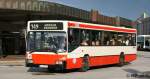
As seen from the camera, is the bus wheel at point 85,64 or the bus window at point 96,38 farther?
the bus window at point 96,38

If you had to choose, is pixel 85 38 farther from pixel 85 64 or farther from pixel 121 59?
pixel 121 59

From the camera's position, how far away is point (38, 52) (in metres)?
23.5

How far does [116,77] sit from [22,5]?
21205 millimetres

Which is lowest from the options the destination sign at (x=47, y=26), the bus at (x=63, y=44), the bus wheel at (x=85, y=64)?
the bus wheel at (x=85, y=64)

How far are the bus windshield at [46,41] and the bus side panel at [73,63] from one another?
2.11 feet

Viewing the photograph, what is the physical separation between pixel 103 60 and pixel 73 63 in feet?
13.3

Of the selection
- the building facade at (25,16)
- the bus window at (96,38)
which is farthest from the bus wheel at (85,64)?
the building facade at (25,16)

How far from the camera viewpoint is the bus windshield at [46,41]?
23.2m

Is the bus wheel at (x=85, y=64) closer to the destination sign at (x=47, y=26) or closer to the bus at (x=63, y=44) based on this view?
the bus at (x=63, y=44)

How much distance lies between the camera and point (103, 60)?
27.5 metres

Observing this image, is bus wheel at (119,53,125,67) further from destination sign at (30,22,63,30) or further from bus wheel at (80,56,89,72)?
destination sign at (30,22,63,30)

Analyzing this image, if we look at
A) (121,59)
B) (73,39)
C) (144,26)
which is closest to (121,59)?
(121,59)

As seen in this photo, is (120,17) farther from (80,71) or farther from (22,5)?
(80,71)

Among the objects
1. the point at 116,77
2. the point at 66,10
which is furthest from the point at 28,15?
the point at 116,77
